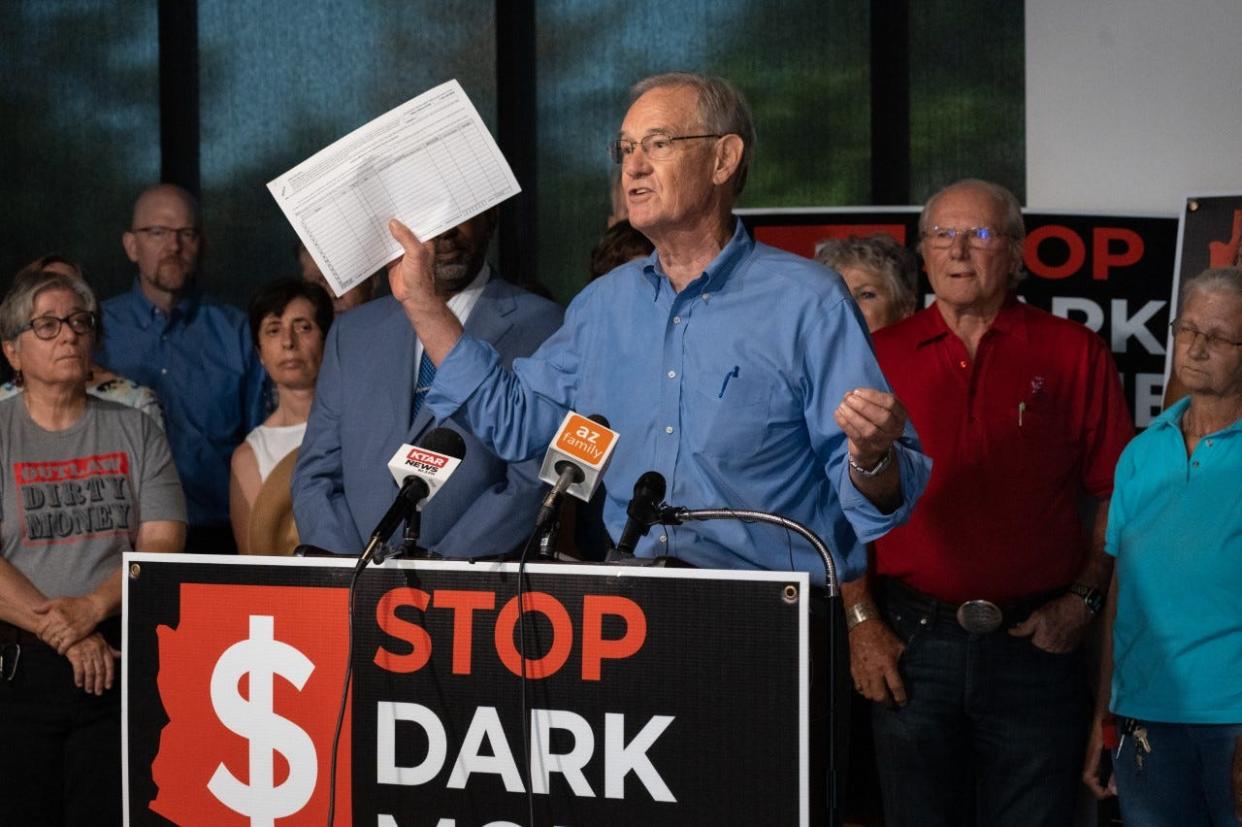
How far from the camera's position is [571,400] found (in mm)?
2793

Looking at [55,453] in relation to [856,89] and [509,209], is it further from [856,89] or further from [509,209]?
[856,89]

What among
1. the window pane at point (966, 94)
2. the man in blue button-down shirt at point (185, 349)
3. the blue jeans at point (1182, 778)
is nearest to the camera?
the blue jeans at point (1182, 778)

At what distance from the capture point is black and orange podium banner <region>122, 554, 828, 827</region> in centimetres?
221

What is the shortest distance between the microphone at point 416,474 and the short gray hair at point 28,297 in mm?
1750

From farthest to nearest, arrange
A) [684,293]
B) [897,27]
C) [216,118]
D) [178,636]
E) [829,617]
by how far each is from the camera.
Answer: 1. [216,118]
2. [897,27]
3. [684,293]
4. [178,636]
5. [829,617]

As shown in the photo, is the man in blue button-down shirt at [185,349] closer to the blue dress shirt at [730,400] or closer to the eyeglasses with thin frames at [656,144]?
the blue dress shirt at [730,400]

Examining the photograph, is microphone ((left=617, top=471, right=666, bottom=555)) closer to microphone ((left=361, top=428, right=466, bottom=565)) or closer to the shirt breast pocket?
microphone ((left=361, top=428, right=466, bottom=565))

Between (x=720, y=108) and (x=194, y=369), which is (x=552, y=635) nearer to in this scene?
(x=720, y=108)

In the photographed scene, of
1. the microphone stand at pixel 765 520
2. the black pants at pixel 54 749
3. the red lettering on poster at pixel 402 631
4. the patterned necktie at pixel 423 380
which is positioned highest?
the patterned necktie at pixel 423 380

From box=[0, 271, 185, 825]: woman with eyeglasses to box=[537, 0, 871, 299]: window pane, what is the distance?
7.92ft

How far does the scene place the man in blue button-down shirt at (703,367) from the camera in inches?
99.3

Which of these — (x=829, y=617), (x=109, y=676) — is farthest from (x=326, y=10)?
(x=829, y=617)

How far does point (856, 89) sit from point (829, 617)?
3.69 meters

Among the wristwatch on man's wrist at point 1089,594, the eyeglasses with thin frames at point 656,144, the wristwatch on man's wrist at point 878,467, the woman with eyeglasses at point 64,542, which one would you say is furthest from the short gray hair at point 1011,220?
the woman with eyeglasses at point 64,542
